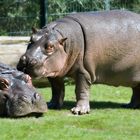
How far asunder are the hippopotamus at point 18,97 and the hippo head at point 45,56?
0.15m

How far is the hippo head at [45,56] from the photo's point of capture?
308 inches

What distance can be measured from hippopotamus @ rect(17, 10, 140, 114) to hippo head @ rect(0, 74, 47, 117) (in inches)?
10.1

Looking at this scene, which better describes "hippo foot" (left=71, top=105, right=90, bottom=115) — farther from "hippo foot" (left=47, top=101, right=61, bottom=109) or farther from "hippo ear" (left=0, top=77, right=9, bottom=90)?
"hippo ear" (left=0, top=77, right=9, bottom=90)

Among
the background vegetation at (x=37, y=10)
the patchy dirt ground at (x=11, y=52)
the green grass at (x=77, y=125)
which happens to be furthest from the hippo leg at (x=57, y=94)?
the background vegetation at (x=37, y=10)

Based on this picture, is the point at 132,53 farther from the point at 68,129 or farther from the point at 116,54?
the point at 68,129

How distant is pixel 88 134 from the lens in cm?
688

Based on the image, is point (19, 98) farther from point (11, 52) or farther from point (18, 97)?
point (11, 52)

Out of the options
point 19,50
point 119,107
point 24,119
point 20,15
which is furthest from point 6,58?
point 20,15

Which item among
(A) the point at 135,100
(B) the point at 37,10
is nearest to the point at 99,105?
(A) the point at 135,100

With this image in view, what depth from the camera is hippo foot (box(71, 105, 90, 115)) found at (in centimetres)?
814

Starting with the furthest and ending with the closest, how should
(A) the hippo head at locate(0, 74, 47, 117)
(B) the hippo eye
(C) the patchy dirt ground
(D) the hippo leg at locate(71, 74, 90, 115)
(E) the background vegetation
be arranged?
(E) the background vegetation, (C) the patchy dirt ground, (D) the hippo leg at locate(71, 74, 90, 115), (B) the hippo eye, (A) the hippo head at locate(0, 74, 47, 117)

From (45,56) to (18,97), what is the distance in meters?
0.71

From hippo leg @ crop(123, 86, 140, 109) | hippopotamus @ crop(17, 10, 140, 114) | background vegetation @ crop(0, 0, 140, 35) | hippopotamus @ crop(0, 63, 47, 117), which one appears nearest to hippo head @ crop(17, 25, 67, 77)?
hippopotamus @ crop(17, 10, 140, 114)

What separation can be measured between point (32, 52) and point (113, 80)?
1.35m
